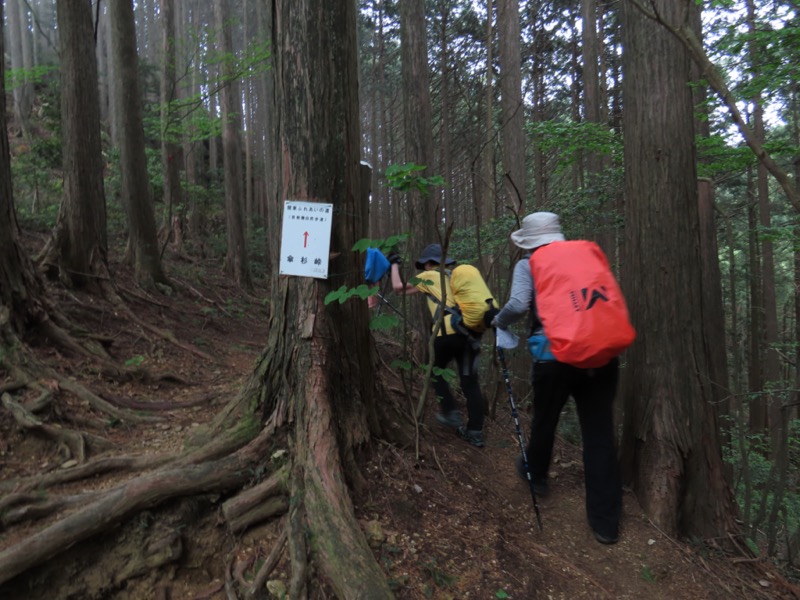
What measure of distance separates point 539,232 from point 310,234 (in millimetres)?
1495

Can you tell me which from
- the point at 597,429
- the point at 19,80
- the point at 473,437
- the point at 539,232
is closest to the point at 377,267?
the point at 539,232

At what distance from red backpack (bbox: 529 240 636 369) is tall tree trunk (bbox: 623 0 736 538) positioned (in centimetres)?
80

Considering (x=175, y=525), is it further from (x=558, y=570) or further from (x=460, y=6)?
(x=460, y=6)

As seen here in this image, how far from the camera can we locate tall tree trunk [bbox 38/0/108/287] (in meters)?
6.70

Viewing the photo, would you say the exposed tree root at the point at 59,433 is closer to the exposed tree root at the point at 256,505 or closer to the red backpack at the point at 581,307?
the exposed tree root at the point at 256,505

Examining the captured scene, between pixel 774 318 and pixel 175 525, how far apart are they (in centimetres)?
1581

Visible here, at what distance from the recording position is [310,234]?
10.3ft

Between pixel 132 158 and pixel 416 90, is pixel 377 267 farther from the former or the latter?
pixel 132 158

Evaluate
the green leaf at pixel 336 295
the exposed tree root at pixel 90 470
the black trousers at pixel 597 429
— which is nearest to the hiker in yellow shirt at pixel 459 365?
the black trousers at pixel 597 429

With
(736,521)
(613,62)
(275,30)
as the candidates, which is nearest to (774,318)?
(613,62)

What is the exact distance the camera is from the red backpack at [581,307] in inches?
113

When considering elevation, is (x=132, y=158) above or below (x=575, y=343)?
above

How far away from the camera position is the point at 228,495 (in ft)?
9.50

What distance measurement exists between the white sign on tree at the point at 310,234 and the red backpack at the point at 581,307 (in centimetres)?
133
